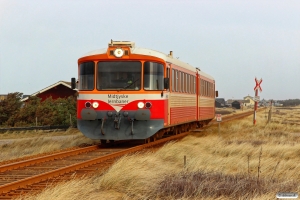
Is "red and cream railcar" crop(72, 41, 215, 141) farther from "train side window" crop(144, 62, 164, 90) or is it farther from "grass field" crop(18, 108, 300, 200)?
"grass field" crop(18, 108, 300, 200)

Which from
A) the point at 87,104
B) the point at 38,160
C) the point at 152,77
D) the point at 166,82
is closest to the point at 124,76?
the point at 152,77

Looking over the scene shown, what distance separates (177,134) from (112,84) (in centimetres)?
637

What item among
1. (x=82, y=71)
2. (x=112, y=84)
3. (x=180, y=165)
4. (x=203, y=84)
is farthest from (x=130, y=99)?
(x=203, y=84)

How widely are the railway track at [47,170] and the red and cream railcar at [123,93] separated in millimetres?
672

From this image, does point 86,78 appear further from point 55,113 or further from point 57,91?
point 57,91

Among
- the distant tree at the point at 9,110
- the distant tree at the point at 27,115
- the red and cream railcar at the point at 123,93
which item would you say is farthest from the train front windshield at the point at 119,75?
the distant tree at the point at 9,110

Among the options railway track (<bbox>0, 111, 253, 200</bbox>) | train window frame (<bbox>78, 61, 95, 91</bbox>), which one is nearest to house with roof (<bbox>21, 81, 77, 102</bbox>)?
train window frame (<bbox>78, 61, 95, 91</bbox>)

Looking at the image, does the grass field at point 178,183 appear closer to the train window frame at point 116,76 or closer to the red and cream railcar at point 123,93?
the red and cream railcar at point 123,93

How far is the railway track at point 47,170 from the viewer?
28.7 feet

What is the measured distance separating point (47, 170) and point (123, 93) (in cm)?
501

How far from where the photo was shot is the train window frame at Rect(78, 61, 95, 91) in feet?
52.4

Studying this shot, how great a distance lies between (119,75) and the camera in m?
15.9

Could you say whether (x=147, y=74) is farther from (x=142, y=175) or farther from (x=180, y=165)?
(x=142, y=175)

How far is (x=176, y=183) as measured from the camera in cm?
809
